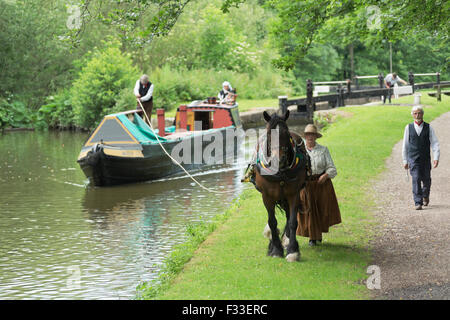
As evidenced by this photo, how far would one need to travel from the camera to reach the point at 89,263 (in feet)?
32.8

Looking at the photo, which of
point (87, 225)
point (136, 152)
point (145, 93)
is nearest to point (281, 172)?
point (87, 225)

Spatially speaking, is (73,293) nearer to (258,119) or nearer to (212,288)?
(212,288)

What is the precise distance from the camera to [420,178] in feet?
35.3

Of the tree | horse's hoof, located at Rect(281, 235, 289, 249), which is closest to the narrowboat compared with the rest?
the tree

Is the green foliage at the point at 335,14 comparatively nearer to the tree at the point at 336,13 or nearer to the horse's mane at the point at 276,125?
the tree at the point at 336,13

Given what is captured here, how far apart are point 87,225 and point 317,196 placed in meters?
5.98

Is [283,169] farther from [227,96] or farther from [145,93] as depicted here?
[227,96]

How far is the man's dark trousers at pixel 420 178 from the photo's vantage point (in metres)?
10.7

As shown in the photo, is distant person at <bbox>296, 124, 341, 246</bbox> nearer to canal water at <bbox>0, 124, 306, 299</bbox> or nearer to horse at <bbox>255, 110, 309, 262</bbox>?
horse at <bbox>255, 110, 309, 262</bbox>

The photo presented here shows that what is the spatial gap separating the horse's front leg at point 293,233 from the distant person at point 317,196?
0.38m

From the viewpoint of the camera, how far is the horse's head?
7422mm

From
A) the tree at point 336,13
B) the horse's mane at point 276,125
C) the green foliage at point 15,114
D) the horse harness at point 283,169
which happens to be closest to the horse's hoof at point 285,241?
the horse harness at point 283,169

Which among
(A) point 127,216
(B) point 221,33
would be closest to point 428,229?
(A) point 127,216
